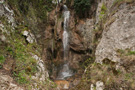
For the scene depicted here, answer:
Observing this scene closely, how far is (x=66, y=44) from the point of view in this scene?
42.9 ft

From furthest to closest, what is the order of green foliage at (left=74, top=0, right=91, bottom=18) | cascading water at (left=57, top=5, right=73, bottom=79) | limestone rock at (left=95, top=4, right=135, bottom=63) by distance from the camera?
1. cascading water at (left=57, top=5, right=73, bottom=79)
2. green foliage at (left=74, top=0, right=91, bottom=18)
3. limestone rock at (left=95, top=4, right=135, bottom=63)

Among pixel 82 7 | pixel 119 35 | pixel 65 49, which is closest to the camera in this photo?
pixel 119 35

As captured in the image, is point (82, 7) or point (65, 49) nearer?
point (82, 7)

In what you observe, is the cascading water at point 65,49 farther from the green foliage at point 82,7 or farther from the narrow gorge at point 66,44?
the green foliage at point 82,7

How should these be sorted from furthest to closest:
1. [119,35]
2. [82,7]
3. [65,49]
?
1. [65,49]
2. [82,7]
3. [119,35]

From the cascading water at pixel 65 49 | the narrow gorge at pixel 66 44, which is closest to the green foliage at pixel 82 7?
the narrow gorge at pixel 66 44

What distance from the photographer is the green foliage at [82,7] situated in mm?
11562

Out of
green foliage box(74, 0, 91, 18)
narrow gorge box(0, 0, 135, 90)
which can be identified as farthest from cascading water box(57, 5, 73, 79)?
green foliage box(74, 0, 91, 18)

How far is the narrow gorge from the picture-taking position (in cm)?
371

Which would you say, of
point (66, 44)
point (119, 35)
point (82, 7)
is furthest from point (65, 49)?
point (119, 35)

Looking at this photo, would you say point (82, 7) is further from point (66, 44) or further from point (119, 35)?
point (119, 35)

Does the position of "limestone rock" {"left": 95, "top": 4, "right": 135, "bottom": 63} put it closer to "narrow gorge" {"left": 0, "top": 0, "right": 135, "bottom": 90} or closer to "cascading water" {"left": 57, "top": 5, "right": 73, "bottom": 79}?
"narrow gorge" {"left": 0, "top": 0, "right": 135, "bottom": 90}

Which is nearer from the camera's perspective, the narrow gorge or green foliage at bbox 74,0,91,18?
the narrow gorge

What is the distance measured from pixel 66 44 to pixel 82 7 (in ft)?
19.1
